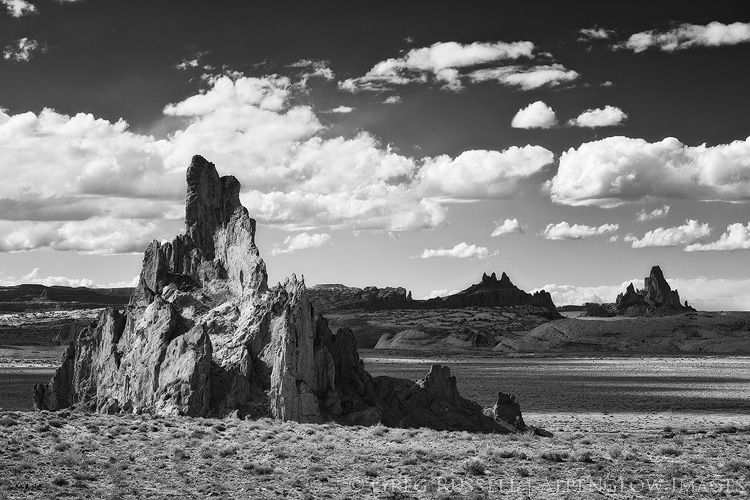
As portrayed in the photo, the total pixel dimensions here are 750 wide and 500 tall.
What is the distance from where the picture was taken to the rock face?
27172 mm

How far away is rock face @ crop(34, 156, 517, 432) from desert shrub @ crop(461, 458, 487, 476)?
24.8ft

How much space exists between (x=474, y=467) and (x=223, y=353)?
443 inches

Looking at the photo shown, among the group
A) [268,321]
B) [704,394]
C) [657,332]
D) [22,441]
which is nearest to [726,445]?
[268,321]

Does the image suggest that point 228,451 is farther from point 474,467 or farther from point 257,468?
point 474,467

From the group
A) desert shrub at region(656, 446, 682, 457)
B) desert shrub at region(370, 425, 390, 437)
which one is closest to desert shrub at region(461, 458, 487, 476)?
desert shrub at region(370, 425, 390, 437)

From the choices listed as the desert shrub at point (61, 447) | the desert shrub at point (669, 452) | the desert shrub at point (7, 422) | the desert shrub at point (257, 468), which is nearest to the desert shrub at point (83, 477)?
the desert shrub at point (61, 447)

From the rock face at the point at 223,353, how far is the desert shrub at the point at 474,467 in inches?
298

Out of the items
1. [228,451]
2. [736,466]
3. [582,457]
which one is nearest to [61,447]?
[228,451]

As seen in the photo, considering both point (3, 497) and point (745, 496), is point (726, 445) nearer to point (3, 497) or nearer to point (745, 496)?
point (745, 496)

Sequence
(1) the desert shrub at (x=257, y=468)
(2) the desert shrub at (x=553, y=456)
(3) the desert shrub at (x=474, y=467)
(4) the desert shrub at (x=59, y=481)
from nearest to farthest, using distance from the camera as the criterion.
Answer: (4) the desert shrub at (x=59, y=481) < (1) the desert shrub at (x=257, y=468) < (3) the desert shrub at (x=474, y=467) < (2) the desert shrub at (x=553, y=456)

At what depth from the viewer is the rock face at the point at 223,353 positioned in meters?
27.2

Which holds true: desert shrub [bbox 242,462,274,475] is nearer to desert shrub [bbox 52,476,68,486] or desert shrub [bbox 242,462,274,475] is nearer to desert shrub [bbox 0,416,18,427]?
desert shrub [bbox 52,476,68,486]

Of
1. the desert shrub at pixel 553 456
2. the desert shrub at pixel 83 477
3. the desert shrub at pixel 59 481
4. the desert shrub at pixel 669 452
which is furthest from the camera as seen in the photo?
the desert shrub at pixel 669 452

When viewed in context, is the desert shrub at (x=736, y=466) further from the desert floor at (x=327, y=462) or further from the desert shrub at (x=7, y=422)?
the desert shrub at (x=7, y=422)
